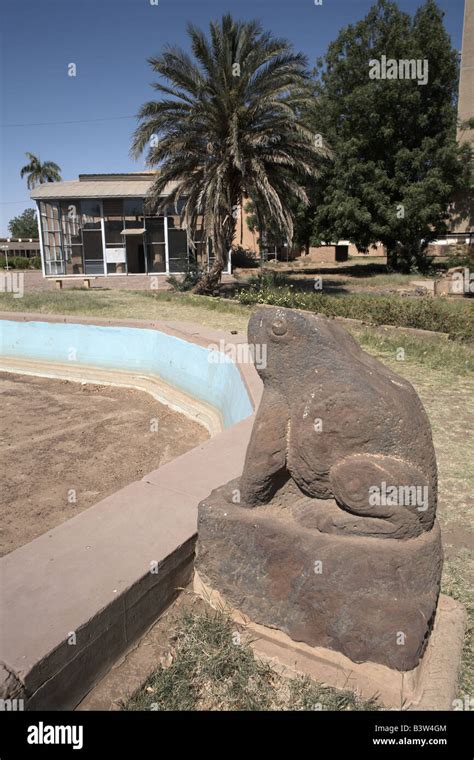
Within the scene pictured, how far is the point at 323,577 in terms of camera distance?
2.35 m

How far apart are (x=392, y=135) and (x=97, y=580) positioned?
22.8 m

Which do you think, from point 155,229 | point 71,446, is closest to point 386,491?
point 71,446

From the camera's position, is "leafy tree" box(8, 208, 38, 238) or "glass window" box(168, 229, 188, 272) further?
"leafy tree" box(8, 208, 38, 238)

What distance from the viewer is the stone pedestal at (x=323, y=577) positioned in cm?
223

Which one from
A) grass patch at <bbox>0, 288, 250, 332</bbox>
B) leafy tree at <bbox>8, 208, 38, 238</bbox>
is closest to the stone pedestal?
grass patch at <bbox>0, 288, 250, 332</bbox>

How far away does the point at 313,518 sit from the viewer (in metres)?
2.45

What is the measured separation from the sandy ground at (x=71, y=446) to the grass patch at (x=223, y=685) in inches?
88.3

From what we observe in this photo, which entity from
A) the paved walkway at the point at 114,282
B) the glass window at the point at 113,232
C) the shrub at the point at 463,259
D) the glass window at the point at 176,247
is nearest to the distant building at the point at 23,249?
the paved walkway at the point at 114,282

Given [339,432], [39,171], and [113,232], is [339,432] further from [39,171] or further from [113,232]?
[39,171]

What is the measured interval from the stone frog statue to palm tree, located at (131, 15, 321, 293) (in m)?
11.5

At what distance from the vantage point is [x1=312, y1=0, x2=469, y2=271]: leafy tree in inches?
808

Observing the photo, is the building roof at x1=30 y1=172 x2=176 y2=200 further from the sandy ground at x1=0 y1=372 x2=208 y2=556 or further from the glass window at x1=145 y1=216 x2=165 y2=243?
the sandy ground at x1=0 y1=372 x2=208 y2=556

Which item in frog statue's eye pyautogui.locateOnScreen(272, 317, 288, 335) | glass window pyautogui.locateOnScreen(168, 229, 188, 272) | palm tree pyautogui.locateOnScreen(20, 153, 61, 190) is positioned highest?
palm tree pyautogui.locateOnScreen(20, 153, 61, 190)

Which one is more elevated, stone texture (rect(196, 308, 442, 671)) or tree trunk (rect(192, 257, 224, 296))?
tree trunk (rect(192, 257, 224, 296))
